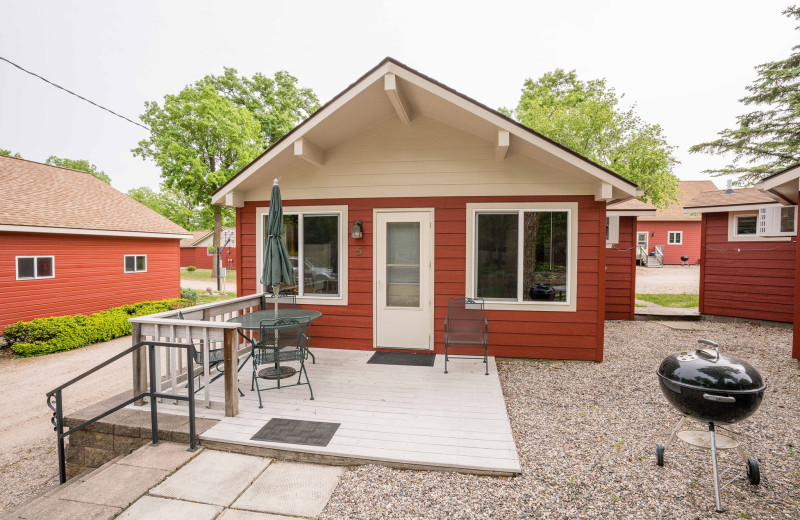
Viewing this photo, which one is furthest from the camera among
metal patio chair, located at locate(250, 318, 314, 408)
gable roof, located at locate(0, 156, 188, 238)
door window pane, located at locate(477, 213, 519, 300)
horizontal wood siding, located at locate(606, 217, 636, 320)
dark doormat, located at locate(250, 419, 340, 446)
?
gable roof, located at locate(0, 156, 188, 238)

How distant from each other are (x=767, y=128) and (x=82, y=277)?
23.5 metres

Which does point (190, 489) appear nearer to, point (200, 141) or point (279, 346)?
point (279, 346)

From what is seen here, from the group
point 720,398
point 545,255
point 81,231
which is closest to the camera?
point 720,398

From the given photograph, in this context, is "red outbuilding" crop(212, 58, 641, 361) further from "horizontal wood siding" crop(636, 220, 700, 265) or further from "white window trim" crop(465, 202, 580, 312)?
"horizontal wood siding" crop(636, 220, 700, 265)

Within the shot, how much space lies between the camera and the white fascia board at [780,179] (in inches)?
194

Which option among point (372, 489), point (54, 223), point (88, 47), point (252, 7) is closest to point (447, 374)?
point (372, 489)

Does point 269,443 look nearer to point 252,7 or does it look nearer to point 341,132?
point 341,132

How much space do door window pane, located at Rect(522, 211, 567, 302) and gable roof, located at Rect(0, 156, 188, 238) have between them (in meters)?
10.9

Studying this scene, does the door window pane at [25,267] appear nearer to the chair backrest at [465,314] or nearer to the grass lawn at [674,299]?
the chair backrest at [465,314]

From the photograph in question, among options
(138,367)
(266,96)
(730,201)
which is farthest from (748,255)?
(266,96)

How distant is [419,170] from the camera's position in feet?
17.2

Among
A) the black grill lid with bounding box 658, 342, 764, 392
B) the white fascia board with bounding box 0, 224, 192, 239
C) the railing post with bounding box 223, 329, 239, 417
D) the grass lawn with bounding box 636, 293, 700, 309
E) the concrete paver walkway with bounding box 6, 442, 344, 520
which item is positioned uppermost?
the white fascia board with bounding box 0, 224, 192, 239

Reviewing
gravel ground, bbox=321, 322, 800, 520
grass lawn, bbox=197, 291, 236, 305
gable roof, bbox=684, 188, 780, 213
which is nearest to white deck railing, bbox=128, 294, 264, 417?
gravel ground, bbox=321, 322, 800, 520

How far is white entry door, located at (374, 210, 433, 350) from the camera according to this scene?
209 inches
